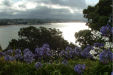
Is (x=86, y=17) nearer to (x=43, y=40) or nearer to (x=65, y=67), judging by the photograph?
(x=43, y=40)

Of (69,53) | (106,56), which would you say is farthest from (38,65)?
(106,56)

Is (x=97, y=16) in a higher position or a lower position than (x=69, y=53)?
higher

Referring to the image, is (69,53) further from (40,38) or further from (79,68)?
(40,38)

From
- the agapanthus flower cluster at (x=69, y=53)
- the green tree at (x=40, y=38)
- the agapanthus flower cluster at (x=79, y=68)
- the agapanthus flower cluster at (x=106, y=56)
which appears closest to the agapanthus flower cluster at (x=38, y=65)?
the agapanthus flower cluster at (x=79, y=68)

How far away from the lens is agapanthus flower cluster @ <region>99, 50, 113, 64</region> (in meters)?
3.90

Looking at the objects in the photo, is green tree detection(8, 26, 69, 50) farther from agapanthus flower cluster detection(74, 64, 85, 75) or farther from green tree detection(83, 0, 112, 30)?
agapanthus flower cluster detection(74, 64, 85, 75)

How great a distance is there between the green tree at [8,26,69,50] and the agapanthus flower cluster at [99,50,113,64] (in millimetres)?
11452

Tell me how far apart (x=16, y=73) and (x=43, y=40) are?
10870 mm

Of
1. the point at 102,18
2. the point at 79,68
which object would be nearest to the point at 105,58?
the point at 79,68

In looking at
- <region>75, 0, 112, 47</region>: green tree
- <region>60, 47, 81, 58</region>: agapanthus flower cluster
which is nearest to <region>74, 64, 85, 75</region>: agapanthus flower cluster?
<region>60, 47, 81, 58</region>: agapanthus flower cluster

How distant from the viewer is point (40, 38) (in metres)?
15.9

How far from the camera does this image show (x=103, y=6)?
51.1 ft

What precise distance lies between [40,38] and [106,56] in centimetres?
1227

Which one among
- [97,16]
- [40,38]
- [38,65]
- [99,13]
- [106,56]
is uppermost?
[99,13]
